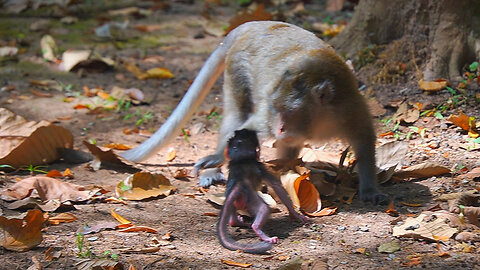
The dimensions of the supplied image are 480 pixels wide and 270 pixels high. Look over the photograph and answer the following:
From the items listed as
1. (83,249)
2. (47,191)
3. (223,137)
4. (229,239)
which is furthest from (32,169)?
(229,239)

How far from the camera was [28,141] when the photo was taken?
473cm

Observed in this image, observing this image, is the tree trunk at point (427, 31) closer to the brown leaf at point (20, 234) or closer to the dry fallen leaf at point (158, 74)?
the dry fallen leaf at point (158, 74)

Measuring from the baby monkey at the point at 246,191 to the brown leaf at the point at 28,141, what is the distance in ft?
5.41

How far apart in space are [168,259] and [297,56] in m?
1.76

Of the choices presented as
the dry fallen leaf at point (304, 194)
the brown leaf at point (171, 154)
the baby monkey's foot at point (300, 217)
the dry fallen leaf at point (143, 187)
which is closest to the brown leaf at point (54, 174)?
the dry fallen leaf at point (143, 187)

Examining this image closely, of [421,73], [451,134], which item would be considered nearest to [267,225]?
[451,134]

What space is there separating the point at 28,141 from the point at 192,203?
1416 mm

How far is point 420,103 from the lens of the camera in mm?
5129

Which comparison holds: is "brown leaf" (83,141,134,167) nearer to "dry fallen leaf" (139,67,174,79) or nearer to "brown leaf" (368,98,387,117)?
"brown leaf" (368,98,387,117)

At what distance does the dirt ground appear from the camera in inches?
126

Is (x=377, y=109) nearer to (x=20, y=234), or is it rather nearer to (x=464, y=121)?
(x=464, y=121)

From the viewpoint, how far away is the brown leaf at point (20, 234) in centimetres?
328

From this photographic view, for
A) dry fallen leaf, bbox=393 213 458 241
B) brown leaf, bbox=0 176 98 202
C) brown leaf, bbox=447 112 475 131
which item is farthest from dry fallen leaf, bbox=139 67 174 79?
dry fallen leaf, bbox=393 213 458 241

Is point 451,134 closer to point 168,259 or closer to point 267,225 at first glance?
point 267,225
